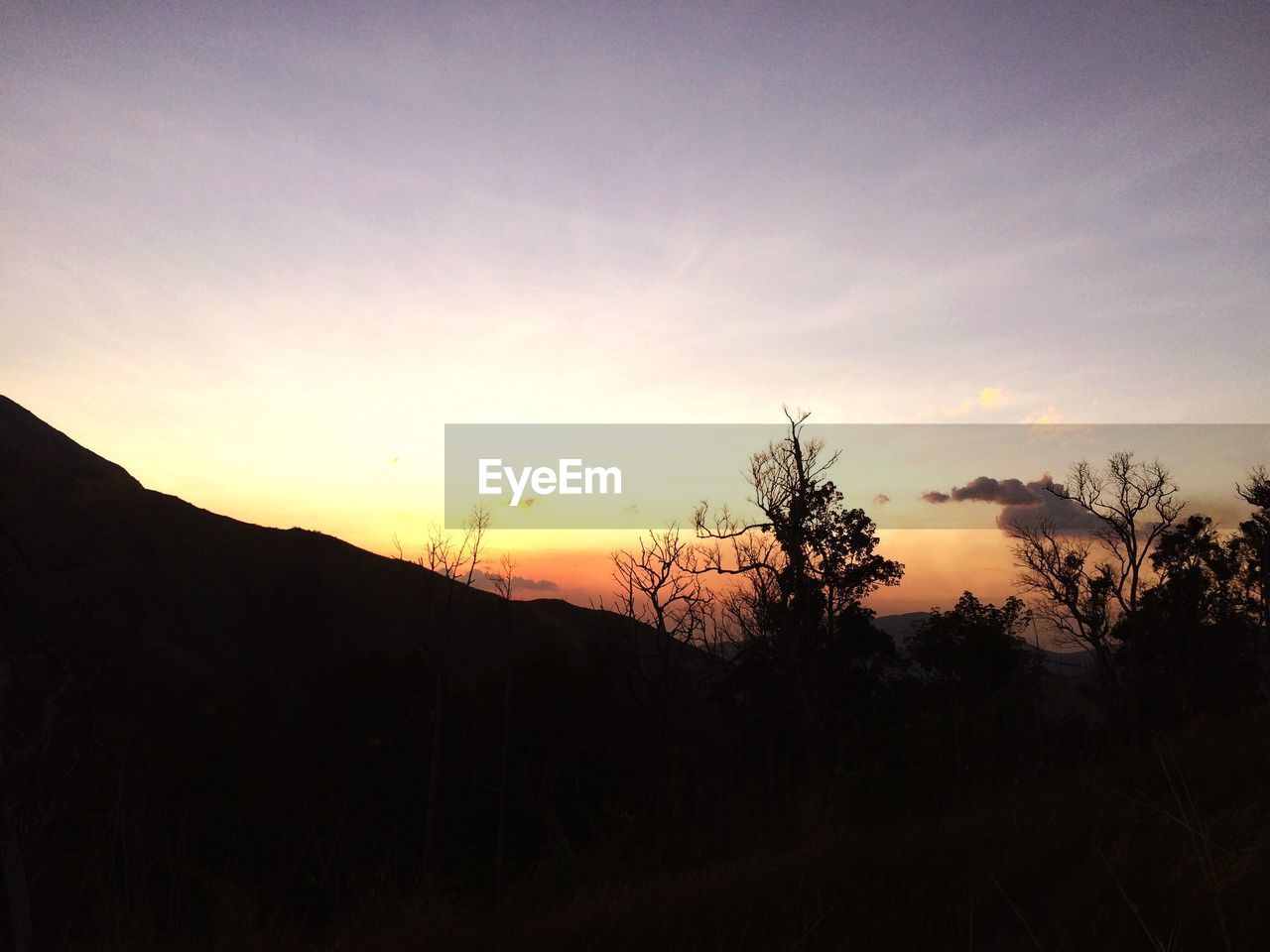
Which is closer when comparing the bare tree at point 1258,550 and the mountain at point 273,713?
the mountain at point 273,713

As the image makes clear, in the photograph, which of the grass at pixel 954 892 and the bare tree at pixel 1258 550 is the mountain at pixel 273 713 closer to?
the grass at pixel 954 892

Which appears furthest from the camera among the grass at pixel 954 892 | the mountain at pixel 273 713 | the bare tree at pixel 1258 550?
A: the bare tree at pixel 1258 550

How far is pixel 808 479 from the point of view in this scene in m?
28.0

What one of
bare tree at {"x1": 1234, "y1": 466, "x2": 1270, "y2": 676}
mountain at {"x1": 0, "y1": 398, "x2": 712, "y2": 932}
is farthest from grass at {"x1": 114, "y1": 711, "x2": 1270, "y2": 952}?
bare tree at {"x1": 1234, "y1": 466, "x2": 1270, "y2": 676}

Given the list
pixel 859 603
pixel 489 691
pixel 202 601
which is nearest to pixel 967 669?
pixel 859 603

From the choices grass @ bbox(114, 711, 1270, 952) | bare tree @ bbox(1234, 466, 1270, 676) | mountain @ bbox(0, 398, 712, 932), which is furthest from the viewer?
bare tree @ bbox(1234, 466, 1270, 676)

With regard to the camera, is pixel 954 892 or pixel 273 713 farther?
pixel 273 713

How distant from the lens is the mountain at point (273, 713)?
1205 cm

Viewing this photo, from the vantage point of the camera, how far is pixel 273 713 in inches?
1473

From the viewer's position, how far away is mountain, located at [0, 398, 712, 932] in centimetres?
1205

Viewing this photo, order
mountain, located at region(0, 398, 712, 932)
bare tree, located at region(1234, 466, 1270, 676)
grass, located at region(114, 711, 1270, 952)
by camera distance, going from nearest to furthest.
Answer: grass, located at region(114, 711, 1270, 952) < mountain, located at region(0, 398, 712, 932) < bare tree, located at region(1234, 466, 1270, 676)

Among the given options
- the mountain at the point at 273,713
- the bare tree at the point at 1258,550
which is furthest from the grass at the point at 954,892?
the bare tree at the point at 1258,550

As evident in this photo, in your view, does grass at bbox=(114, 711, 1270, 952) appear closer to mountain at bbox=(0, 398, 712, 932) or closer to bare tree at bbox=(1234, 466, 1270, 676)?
mountain at bbox=(0, 398, 712, 932)

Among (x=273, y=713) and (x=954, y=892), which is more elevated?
(x=954, y=892)
